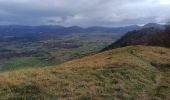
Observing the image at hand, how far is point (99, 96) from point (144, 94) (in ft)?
13.7

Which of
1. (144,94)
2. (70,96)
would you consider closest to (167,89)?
(144,94)

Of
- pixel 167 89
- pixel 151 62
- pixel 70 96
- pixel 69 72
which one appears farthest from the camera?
pixel 151 62

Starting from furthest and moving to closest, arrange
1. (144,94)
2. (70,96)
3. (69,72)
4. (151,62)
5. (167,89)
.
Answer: (151,62), (69,72), (167,89), (144,94), (70,96)

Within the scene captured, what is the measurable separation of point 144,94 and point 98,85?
4.02 metres

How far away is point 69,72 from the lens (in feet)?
108

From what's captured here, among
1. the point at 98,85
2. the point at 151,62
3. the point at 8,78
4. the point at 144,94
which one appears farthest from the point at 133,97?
the point at 151,62

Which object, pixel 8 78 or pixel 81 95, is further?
pixel 8 78

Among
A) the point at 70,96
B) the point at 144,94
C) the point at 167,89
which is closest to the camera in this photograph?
the point at 70,96

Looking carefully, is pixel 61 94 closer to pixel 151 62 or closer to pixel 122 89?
pixel 122 89

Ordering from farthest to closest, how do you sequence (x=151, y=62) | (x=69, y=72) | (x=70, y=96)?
1. (x=151, y=62)
2. (x=69, y=72)
3. (x=70, y=96)

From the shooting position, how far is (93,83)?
29.1 meters

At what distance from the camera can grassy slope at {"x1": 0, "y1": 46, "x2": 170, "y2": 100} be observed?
2586cm

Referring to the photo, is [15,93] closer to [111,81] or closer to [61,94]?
[61,94]

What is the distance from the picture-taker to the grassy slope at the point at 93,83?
1018 inches
